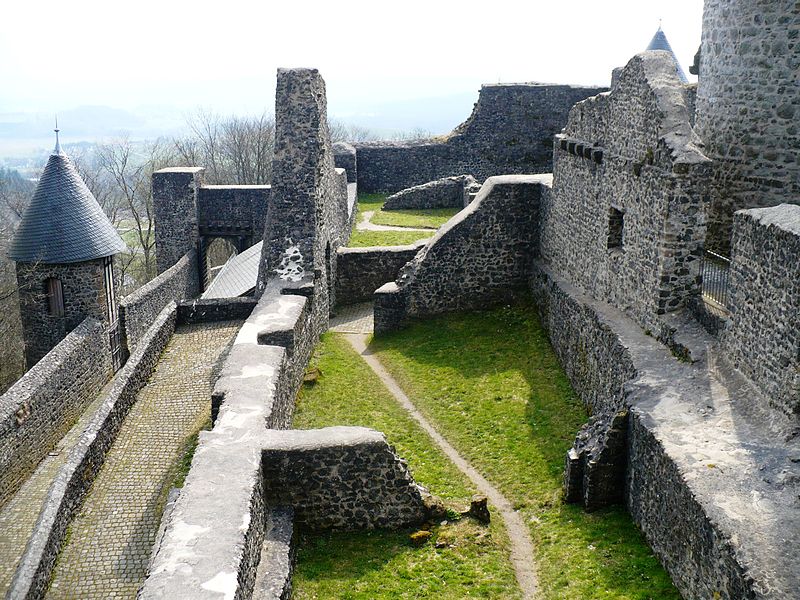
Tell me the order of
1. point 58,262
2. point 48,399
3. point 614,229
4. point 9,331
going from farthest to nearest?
point 9,331, point 58,262, point 48,399, point 614,229

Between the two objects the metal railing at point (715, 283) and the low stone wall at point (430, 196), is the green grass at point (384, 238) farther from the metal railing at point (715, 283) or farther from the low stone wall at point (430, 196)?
the metal railing at point (715, 283)

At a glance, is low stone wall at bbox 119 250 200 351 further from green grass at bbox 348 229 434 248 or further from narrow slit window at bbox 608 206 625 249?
narrow slit window at bbox 608 206 625 249

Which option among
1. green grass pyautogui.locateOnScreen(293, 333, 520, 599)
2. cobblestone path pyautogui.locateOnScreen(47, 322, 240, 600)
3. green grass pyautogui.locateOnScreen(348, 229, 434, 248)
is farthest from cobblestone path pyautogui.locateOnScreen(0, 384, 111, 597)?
green grass pyautogui.locateOnScreen(348, 229, 434, 248)

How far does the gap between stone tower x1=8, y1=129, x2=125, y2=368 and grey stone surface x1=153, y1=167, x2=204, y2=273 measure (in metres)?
5.84

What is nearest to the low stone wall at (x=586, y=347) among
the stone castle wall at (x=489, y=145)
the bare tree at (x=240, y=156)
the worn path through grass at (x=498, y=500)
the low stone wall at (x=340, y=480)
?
the worn path through grass at (x=498, y=500)

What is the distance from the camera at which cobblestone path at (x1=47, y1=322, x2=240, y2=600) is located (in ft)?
35.8

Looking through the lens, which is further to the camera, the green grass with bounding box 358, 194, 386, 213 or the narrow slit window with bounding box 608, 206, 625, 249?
the green grass with bounding box 358, 194, 386, 213

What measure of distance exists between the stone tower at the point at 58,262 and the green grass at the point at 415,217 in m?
7.61

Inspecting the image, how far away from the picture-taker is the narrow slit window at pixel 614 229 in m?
13.2

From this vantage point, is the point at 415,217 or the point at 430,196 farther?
the point at 430,196

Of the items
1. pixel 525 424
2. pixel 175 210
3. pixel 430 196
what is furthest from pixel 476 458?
pixel 175 210

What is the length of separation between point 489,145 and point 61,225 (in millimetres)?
13907

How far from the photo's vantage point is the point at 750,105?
41.4 ft

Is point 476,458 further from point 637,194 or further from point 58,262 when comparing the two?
point 58,262
